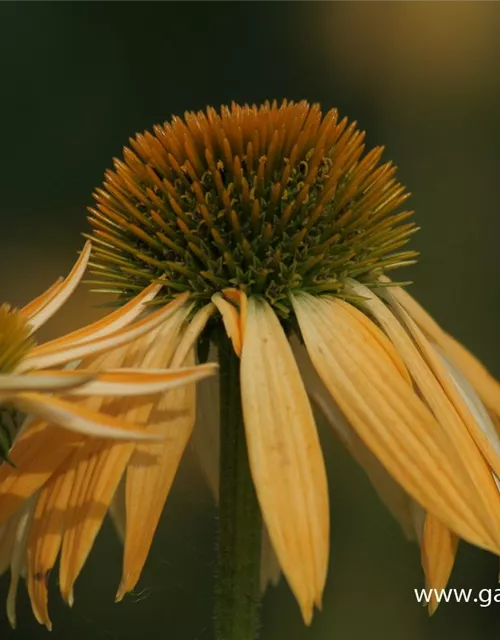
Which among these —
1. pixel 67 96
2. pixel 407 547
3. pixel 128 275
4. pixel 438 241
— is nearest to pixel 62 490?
pixel 128 275

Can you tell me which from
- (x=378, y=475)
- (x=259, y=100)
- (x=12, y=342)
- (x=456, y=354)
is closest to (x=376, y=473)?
(x=378, y=475)

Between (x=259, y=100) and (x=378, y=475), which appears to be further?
(x=259, y=100)

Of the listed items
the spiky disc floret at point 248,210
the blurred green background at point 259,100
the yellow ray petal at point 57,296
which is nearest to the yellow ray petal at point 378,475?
the spiky disc floret at point 248,210

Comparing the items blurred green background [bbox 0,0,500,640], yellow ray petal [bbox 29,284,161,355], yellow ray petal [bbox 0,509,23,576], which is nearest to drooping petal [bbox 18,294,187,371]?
yellow ray petal [bbox 29,284,161,355]

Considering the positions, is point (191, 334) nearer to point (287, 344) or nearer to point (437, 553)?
point (287, 344)

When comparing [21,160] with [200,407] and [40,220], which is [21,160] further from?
[200,407]

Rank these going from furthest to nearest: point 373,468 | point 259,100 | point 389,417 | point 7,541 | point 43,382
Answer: point 259,100
point 373,468
point 7,541
point 389,417
point 43,382

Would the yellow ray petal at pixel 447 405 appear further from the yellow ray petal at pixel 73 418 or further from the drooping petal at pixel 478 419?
the yellow ray petal at pixel 73 418

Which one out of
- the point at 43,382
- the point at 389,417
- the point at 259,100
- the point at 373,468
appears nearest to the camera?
the point at 43,382
